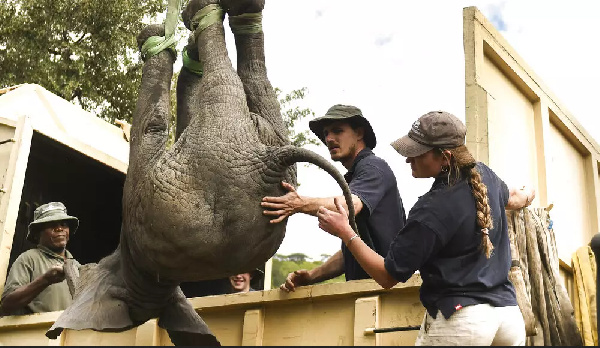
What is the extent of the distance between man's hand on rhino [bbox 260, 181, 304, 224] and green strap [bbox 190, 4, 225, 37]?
A: 791 millimetres

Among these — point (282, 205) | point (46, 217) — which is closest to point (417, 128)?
point (282, 205)

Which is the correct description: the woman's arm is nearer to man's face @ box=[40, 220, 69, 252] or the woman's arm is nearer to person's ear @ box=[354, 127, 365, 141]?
person's ear @ box=[354, 127, 365, 141]

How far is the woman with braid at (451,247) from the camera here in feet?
11.3

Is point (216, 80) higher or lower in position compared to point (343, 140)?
lower

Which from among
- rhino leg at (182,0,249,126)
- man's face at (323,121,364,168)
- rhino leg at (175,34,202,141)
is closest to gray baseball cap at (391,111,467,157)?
rhino leg at (182,0,249,126)

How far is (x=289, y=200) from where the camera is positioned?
330 cm

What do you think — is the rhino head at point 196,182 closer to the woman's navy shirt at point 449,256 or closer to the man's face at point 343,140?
the woman's navy shirt at point 449,256

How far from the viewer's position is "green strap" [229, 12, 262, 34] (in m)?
3.56

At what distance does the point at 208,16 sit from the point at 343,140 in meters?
1.74

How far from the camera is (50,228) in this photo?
708cm

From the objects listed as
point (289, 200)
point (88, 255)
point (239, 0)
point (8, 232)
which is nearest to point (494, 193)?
point (289, 200)

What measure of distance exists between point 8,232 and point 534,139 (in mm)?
3842

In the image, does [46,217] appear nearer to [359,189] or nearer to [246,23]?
[359,189]

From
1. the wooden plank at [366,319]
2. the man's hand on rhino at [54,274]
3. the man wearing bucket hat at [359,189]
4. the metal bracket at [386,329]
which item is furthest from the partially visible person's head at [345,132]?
the man's hand on rhino at [54,274]
